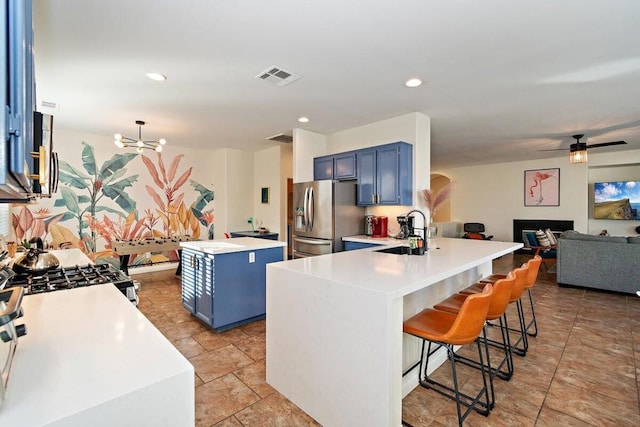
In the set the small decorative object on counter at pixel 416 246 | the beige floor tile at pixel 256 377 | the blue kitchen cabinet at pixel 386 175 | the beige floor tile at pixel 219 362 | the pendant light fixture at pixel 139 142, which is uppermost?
the pendant light fixture at pixel 139 142

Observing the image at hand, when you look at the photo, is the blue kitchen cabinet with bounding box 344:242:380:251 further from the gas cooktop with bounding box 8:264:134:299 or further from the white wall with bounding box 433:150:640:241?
the white wall with bounding box 433:150:640:241

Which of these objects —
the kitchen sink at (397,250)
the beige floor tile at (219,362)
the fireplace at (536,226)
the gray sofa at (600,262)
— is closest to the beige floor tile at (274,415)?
the beige floor tile at (219,362)

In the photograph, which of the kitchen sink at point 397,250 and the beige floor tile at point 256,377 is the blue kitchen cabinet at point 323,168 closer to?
the kitchen sink at point 397,250

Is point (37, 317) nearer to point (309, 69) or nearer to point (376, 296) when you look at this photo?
point (376, 296)

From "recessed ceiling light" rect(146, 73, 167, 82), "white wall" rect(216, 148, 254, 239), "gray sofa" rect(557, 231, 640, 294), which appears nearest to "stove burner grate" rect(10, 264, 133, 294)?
"recessed ceiling light" rect(146, 73, 167, 82)

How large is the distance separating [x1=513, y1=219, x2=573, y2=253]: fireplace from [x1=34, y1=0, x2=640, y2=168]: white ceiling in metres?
3.62

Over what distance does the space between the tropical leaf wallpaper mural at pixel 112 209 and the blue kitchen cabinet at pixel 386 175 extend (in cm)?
379

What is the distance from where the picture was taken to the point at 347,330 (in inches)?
66.4

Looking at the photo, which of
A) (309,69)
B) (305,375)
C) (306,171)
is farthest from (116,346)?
(306,171)

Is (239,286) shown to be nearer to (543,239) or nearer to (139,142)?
(139,142)

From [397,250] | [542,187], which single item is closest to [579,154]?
[542,187]

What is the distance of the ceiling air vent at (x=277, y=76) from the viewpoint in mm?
2873

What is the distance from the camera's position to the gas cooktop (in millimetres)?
1652

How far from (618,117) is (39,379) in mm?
6430
